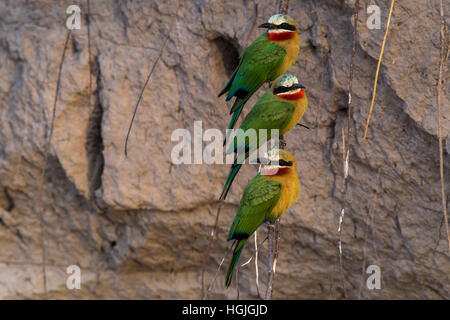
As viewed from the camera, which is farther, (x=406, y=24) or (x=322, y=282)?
(x=322, y=282)

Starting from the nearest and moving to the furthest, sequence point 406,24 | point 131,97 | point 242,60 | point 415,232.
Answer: point 242,60 → point 406,24 → point 415,232 → point 131,97

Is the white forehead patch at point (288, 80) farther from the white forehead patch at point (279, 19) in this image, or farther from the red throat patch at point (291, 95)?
the white forehead patch at point (279, 19)

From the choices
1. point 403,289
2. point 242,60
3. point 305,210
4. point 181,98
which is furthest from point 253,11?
point 403,289

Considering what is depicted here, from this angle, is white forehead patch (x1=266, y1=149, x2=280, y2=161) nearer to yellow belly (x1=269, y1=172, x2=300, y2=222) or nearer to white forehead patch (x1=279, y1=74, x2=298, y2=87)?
yellow belly (x1=269, y1=172, x2=300, y2=222)

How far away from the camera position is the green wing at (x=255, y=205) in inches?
57.6

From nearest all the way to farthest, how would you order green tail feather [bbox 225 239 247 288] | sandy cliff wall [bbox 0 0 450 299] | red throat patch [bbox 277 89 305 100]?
green tail feather [bbox 225 239 247 288] < red throat patch [bbox 277 89 305 100] < sandy cliff wall [bbox 0 0 450 299]

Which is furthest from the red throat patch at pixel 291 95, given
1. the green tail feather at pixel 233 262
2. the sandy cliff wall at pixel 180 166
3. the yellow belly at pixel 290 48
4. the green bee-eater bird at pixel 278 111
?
the sandy cliff wall at pixel 180 166

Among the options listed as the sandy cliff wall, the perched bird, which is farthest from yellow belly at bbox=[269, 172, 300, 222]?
the sandy cliff wall

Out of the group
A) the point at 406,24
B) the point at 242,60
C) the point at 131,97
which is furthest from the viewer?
the point at 131,97

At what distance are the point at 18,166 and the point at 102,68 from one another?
1.50ft

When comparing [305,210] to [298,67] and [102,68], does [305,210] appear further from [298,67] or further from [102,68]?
[102,68]

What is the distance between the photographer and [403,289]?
7.20 feet

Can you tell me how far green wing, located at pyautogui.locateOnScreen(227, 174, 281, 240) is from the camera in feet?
4.80

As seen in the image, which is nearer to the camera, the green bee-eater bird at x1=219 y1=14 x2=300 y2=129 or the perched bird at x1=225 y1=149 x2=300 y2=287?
the perched bird at x1=225 y1=149 x2=300 y2=287
